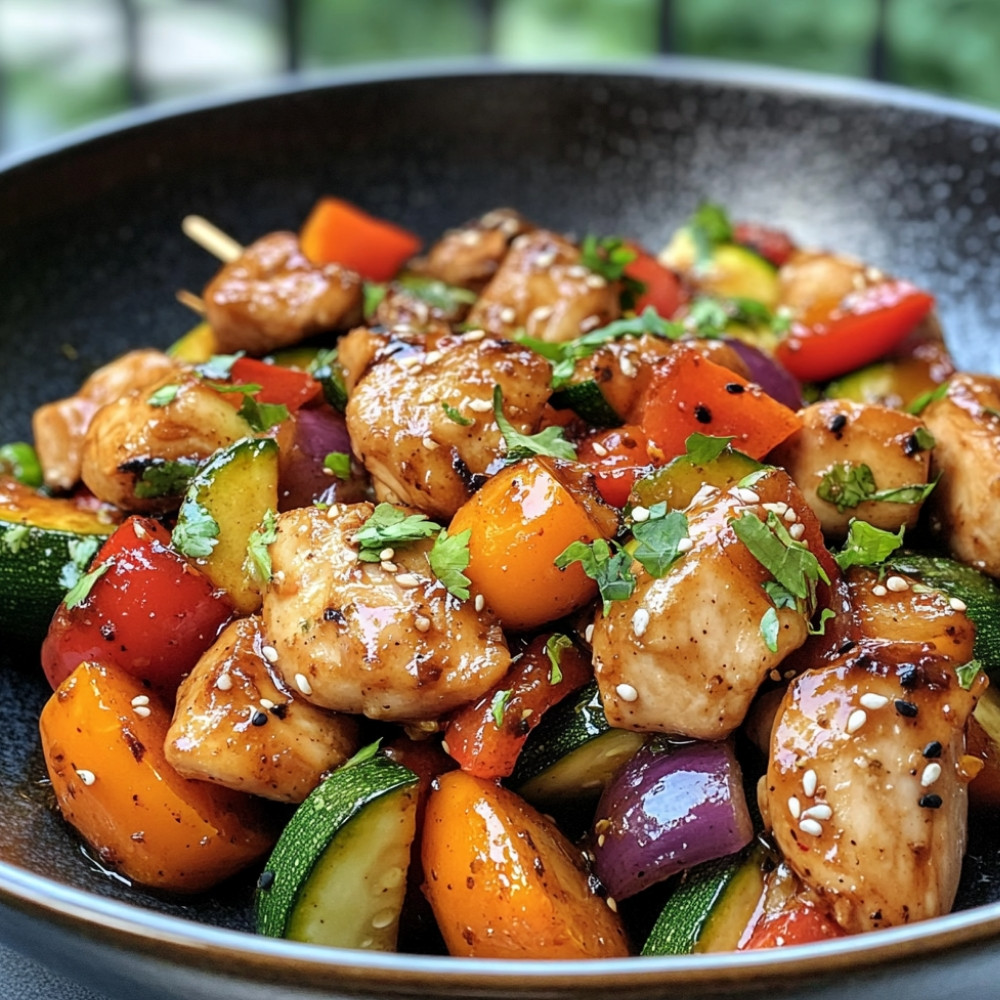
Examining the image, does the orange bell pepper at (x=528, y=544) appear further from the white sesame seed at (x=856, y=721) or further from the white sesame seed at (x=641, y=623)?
the white sesame seed at (x=856, y=721)

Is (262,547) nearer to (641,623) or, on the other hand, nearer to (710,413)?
(641,623)

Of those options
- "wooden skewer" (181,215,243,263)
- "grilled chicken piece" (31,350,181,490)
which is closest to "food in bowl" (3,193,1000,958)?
"grilled chicken piece" (31,350,181,490)

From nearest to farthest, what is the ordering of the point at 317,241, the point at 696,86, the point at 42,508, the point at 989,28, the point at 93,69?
the point at 42,508 < the point at 317,241 < the point at 696,86 < the point at 989,28 < the point at 93,69

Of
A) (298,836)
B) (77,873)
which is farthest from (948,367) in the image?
(77,873)

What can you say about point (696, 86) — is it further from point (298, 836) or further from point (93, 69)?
point (93, 69)

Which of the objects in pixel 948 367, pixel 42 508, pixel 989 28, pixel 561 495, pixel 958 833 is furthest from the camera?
pixel 989 28

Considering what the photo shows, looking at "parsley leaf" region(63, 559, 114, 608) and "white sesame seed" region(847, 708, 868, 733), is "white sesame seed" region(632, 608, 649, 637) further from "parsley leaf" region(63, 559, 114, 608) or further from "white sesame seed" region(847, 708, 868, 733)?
"parsley leaf" region(63, 559, 114, 608)

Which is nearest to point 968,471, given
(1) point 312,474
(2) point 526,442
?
(2) point 526,442
